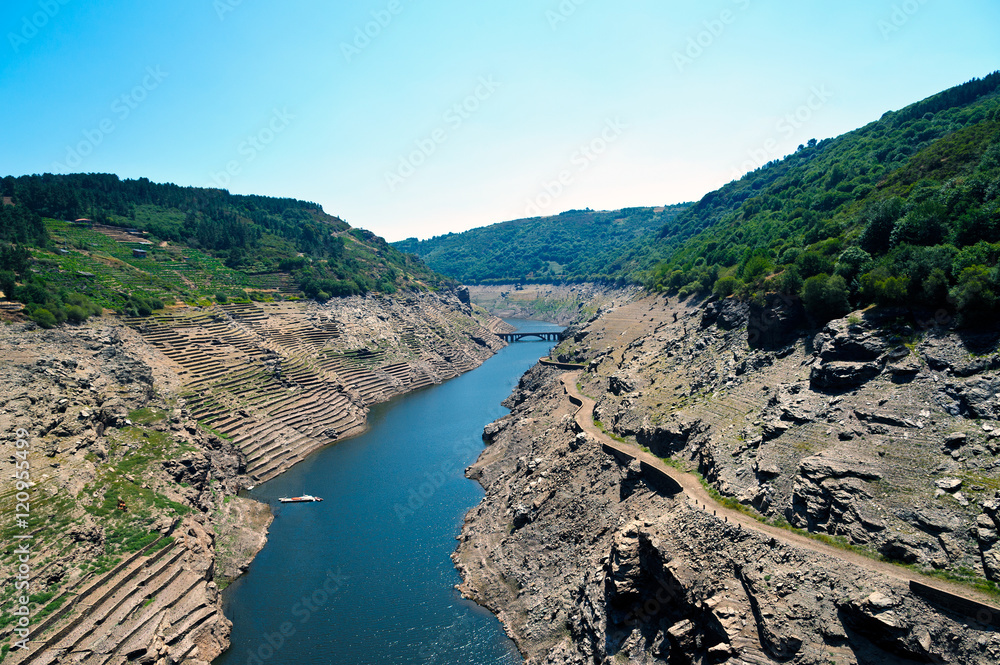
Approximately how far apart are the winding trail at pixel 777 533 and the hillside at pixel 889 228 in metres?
17.0

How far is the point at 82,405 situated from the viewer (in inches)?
1916

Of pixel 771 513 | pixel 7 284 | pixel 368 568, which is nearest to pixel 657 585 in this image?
pixel 771 513

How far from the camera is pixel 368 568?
4403 centimetres

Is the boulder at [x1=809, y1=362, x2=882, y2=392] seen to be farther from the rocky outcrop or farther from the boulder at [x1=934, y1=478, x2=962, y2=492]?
the boulder at [x1=934, y1=478, x2=962, y2=492]

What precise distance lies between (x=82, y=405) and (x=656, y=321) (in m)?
72.1

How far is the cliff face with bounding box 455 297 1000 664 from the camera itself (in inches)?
882

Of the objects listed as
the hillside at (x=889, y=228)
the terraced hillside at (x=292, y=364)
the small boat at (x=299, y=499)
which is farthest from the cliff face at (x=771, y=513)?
the terraced hillside at (x=292, y=364)

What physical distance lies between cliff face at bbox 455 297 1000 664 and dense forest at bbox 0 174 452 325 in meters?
63.0

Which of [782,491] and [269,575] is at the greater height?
[782,491]

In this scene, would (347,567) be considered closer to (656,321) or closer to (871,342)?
(871,342)

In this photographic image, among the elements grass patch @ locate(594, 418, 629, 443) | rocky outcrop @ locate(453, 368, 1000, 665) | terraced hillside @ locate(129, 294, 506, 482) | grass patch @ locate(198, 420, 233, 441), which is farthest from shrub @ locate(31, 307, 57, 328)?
grass patch @ locate(594, 418, 629, 443)

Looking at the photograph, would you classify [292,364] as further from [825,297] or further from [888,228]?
[888,228]

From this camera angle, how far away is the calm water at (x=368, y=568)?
35.4 metres

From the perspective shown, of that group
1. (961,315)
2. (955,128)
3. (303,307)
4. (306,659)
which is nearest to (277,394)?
(303,307)
